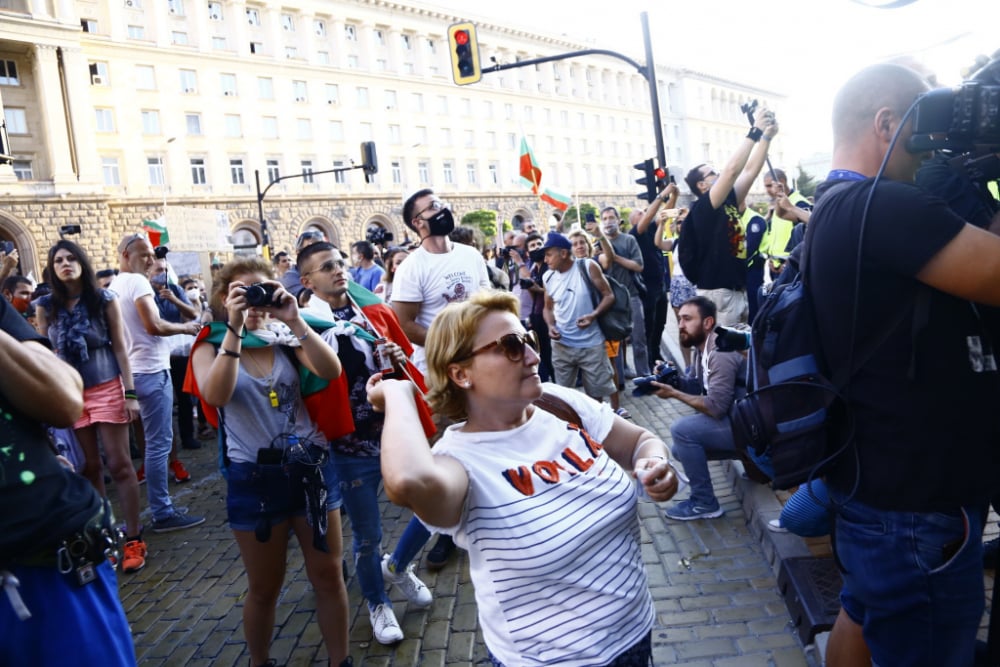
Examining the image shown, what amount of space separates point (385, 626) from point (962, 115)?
3.26 metres

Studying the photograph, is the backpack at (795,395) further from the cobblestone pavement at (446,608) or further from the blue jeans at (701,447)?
the blue jeans at (701,447)

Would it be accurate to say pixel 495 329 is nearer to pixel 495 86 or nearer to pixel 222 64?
pixel 222 64

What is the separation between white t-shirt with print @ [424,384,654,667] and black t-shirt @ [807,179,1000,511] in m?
0.72

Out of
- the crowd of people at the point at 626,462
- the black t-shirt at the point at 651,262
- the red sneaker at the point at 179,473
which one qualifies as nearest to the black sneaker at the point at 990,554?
the crowd of people at the point at 626,462

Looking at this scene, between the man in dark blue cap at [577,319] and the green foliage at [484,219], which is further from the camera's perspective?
the green foliage at [484,219]

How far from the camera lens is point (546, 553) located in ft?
5.41

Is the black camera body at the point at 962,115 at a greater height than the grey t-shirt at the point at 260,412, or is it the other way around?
the black camera body at the point at 962,115

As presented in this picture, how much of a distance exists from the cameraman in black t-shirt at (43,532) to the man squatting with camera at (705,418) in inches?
128

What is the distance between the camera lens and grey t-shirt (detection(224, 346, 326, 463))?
2936 millimetres

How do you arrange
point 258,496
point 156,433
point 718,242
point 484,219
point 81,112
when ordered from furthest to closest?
point 484,219 → point 81,112 → point 156,433 → point 718,242 → point 258,496

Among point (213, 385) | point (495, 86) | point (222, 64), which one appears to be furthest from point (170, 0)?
point (213, 385)

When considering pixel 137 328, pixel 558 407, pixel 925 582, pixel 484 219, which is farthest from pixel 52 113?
pixel 925 582

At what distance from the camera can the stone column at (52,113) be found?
34.4 m

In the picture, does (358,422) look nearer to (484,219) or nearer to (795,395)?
(795,395)
